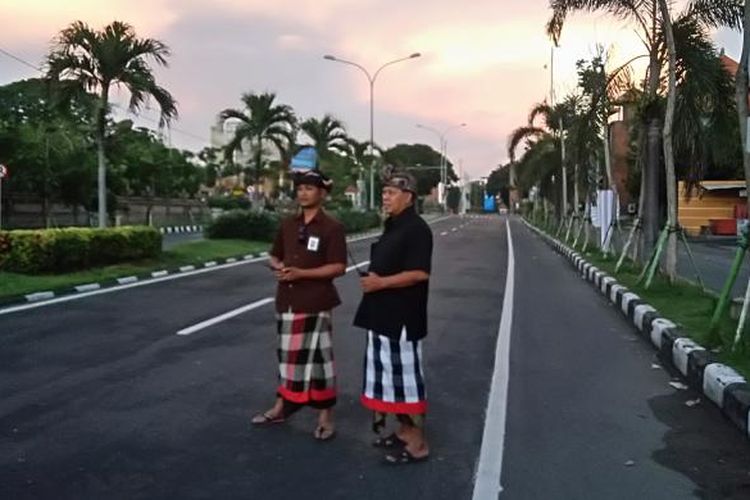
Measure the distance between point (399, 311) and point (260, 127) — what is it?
28817mm

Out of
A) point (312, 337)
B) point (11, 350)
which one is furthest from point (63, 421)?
point (11, 350)

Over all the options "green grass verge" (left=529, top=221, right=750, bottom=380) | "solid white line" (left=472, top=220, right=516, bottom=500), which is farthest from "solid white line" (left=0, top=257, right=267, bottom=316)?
"green grass verge" (left=529, top=221, right=750, bottom=380)

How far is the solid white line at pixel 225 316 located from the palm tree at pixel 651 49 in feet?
22.2

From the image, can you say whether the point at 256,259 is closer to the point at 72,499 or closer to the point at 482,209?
the point at 72,499

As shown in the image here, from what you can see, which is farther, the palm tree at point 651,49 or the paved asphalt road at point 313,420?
the palm tree at point 651,49

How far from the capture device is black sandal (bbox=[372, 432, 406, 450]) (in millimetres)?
5383

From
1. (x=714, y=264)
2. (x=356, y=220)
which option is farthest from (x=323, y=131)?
(x=714, y=264)

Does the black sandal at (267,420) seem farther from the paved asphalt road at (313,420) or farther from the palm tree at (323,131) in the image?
the palm tree at (323,131)

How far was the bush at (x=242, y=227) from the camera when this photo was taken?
94.9 ft

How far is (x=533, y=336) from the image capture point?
10.2 m

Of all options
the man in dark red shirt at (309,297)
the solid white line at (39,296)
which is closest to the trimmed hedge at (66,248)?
the solid white line at (39,296)

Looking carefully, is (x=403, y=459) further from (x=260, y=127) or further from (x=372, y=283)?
(x=260, y=127)

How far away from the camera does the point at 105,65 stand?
1862 cm

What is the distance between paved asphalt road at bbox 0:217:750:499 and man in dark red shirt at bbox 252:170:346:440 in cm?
30
